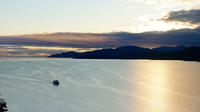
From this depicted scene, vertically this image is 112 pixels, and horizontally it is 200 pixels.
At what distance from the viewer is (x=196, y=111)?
7269cm

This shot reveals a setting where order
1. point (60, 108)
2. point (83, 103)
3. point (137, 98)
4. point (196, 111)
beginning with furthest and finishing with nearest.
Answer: point (137, 98), point (83, 103), point (60, 108), point (196, 111)

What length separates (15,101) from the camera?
288ft

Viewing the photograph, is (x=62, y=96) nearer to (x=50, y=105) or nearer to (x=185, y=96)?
(x=50, y=105)

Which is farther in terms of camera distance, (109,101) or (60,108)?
(109,101)

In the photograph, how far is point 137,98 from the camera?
9525 centimetres

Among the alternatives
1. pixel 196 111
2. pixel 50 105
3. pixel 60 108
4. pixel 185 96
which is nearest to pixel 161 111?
pixel 196 111

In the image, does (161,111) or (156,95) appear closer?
(161,111)

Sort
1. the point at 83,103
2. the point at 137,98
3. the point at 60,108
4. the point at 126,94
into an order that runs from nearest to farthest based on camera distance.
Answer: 1. the point at 60,108
2. the point at 83,103
3. the point at 137,98
4. the point at 126,94

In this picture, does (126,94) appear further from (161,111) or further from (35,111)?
(35,111)

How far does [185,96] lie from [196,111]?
24819mm

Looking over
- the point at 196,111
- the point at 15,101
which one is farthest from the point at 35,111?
the point at 196,111

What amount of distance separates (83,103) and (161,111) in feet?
96.4

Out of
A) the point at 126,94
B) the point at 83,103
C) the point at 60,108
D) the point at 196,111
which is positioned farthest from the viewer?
the point at 126,94

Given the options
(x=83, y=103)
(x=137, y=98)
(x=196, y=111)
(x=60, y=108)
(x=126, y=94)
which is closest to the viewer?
(x=196, y=111)
